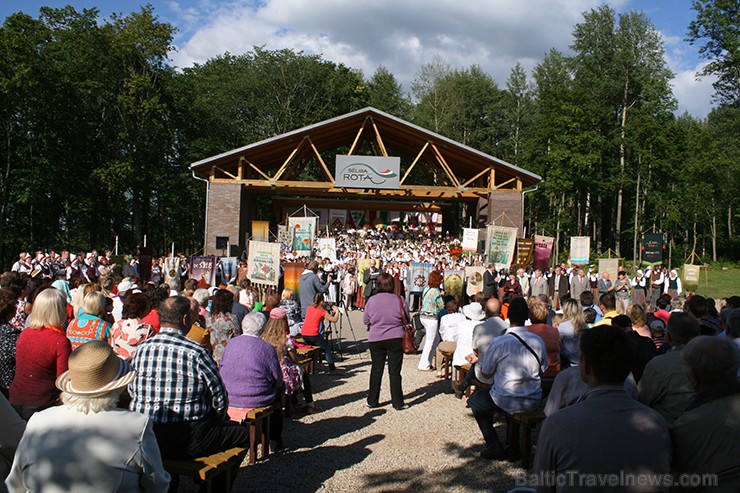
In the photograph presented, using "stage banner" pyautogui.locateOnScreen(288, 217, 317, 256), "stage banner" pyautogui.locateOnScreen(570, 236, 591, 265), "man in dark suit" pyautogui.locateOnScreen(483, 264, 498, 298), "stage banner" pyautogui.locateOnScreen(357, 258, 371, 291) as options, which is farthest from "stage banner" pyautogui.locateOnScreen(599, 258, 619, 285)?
"stage banner" pyautogui.locateOnScreen(288, 217, 317, 256)

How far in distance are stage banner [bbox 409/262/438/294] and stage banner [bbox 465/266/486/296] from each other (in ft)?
3.93

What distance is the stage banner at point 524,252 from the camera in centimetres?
2156

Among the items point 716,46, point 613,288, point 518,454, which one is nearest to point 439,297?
point 518,454

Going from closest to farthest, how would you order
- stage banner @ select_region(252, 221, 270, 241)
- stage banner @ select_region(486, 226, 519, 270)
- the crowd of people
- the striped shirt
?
1. the crowd of people
2. the striped shirt
3. stage banner @ select_region(486, 226, 519, 270)
4. stage banner @ select_region(252, 221, 270, 241)

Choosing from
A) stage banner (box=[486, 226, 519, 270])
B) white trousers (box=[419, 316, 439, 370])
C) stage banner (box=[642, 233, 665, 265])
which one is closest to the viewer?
white trousers (box=[419, 316, 439, 370])

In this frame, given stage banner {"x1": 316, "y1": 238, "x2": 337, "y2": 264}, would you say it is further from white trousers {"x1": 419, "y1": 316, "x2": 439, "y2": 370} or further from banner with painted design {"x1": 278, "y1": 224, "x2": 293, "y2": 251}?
white trousers {"x1": 419, "y1": 316, "x2": 439, "y2": 370}

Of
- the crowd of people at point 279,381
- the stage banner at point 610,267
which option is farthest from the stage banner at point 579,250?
the crowd of people at point 279,381

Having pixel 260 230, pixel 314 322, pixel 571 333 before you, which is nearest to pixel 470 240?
pixel 260 230

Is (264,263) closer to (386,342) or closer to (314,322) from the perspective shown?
(314,322)

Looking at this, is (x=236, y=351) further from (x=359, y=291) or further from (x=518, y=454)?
(x=359, y=291)

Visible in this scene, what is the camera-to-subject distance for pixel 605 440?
244 cm

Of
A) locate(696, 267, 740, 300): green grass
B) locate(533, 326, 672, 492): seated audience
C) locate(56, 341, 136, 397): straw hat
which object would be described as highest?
locate(56, 341, 136, 397): straw hat

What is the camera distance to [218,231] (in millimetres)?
25234

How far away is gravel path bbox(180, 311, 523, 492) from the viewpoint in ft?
16.6
